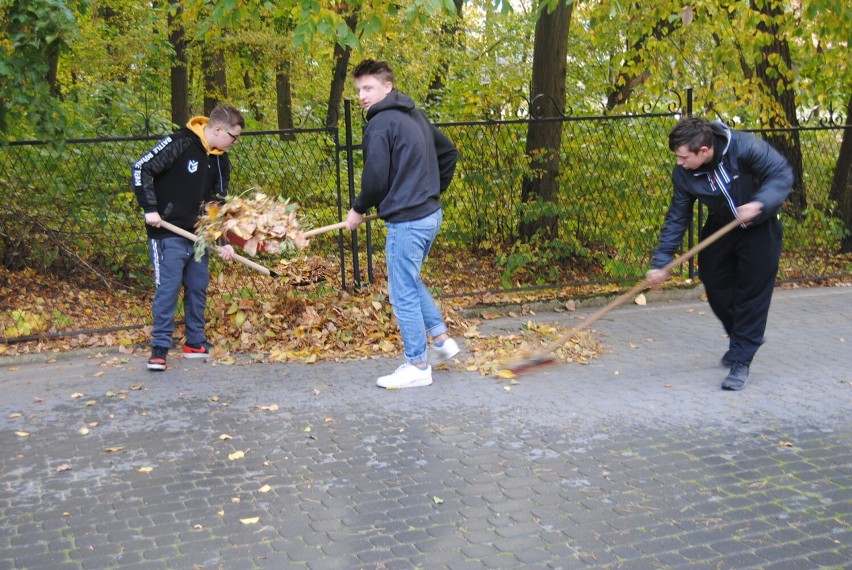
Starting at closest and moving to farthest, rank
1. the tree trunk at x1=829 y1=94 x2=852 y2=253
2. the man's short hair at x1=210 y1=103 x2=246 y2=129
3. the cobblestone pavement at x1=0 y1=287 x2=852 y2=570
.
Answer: the cobblestone pavement at x1=0 y1=287 x2=852 y2=570 → the man's short hair at x1=210 y1=103 x2=246 y2=129 → the tree trunk at x1=829 y1=94 x2=852 y2=253

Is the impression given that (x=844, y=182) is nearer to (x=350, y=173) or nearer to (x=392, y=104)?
(x=350, y=173)

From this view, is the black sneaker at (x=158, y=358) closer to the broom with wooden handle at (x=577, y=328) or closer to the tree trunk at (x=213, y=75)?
the broom with wooden handle at (x=577, y=328)

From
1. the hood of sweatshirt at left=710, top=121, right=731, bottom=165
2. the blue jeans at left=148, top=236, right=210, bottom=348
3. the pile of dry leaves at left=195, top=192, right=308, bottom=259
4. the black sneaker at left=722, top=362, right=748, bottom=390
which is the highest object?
the hood of sweatshirt at left=710, top=121, right=731, bottom=165

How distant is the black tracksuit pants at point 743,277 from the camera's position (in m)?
5.81

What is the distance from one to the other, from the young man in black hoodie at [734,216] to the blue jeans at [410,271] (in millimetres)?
1488

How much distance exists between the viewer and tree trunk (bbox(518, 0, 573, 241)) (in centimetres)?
900

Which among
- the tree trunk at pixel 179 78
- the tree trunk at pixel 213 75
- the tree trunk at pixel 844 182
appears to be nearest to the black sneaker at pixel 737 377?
the tree trunk at pixel 844 182

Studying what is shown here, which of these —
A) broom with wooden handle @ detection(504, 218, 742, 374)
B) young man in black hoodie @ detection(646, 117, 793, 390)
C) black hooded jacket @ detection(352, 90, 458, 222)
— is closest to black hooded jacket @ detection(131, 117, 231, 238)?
black hooded jacket @ detection(352, 90, 458, 222)

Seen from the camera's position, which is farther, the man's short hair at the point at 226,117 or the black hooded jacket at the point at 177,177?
Result: the man's short hair at the point at 226,117

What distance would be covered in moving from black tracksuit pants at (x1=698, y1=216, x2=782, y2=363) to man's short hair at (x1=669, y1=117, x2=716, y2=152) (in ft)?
2.21

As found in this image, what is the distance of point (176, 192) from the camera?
258 inches

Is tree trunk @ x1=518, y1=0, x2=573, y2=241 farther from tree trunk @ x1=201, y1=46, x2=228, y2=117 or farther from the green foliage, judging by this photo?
tree trunk @ x1=201, y1=46, x2=228, y2=117

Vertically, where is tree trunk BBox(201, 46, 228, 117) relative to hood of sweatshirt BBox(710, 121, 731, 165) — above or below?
above

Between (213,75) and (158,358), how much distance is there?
12.7 metres
